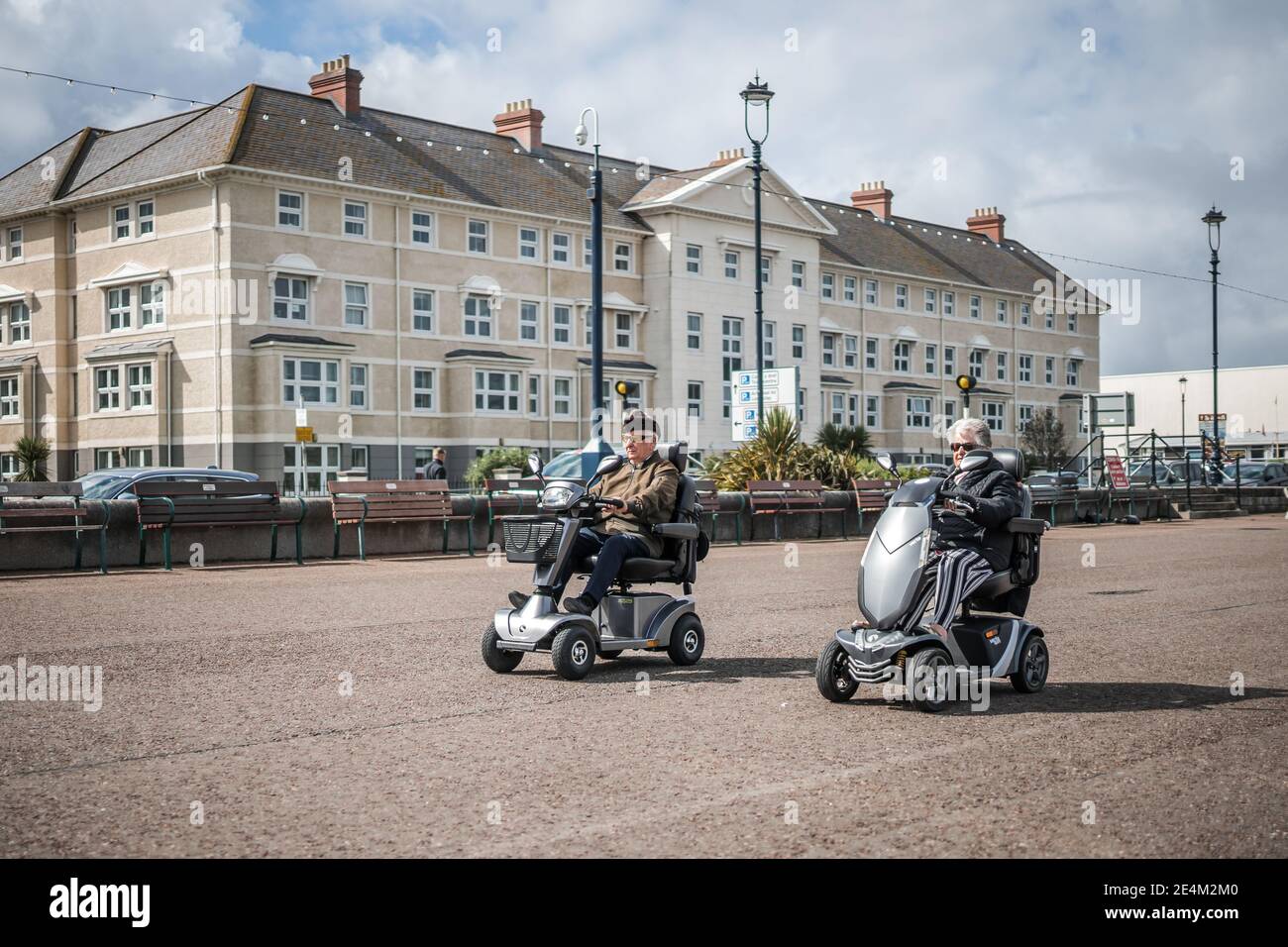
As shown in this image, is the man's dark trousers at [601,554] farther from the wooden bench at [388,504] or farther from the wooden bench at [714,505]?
the wooden bench at [714,505]

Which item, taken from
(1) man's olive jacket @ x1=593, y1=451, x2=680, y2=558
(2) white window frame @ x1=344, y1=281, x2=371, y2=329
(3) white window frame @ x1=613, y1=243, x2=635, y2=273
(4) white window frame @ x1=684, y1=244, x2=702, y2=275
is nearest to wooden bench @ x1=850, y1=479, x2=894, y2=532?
(1) man's olive jacket @ x1=593, y1=451, x2=680, y2=558

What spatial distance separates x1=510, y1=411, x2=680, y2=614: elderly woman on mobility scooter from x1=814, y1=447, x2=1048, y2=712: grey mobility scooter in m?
1.75

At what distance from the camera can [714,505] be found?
24391 millimetres

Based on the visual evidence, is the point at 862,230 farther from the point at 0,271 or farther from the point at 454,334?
the point at 0,271

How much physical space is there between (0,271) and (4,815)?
51896 mm

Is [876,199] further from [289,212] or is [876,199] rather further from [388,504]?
[388,504]

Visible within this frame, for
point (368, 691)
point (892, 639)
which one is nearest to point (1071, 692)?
point (892, 639)

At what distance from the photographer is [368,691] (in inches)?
320

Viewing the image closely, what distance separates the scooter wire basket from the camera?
352 inches

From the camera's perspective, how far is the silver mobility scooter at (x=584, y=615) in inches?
344

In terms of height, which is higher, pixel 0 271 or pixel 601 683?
pixel 0 271

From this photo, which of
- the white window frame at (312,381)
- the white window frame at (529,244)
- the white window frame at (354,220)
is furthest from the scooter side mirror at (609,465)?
the white window frame at (529,244)

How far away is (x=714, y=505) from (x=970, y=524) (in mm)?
16423

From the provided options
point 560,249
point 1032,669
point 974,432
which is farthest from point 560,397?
point 1032,669
